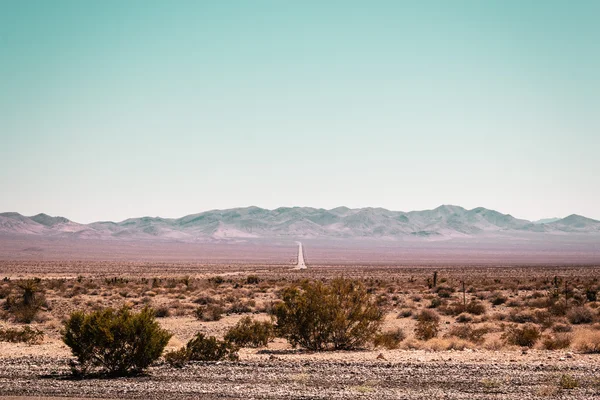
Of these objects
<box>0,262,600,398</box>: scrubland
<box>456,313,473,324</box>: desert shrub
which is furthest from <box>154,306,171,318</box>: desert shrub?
<box>456,313,473,324</box>: desert shrub

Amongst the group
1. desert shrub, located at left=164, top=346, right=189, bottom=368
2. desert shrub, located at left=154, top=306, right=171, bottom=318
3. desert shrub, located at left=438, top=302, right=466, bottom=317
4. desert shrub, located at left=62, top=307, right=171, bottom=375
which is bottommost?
desert shrub, located at left=154, top=306, right=171, bottom=318

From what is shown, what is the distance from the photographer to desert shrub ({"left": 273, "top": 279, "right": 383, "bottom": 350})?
764 inches

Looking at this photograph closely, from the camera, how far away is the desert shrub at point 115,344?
14539 mm

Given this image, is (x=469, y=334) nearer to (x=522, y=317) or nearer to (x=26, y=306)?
(x=522, y=317)

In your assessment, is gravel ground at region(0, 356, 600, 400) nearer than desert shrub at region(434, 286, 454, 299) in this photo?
Yes

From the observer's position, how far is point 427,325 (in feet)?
82.0

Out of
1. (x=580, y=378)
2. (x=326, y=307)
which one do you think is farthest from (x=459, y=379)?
(x=326, y=307)

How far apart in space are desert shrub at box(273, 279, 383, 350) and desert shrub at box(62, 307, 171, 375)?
583cm

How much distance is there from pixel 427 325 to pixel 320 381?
41.2 feet

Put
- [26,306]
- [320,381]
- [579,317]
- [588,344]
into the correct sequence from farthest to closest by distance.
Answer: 1. [26,306]
2. [579,317]
3. [588,344]
4. [320,381]

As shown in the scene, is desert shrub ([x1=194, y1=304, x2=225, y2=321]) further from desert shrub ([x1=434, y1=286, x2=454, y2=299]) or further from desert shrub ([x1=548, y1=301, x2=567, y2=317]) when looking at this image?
desert shrub ([x1=434, y1=286, x2=454, y2=299])

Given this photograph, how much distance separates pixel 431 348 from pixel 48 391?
11.5 meters

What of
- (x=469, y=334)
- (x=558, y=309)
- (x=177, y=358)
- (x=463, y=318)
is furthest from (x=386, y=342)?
(x=558, y=309)

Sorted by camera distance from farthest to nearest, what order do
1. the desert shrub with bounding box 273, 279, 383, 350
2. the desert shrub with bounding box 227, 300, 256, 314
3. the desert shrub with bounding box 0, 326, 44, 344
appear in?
the desert shrub with bounding box 227, 300, 256, 314
the desert shrub with bounding box 0, 326, 44, 344
the desert shrub with bounding box 273, 279, 383, 350
